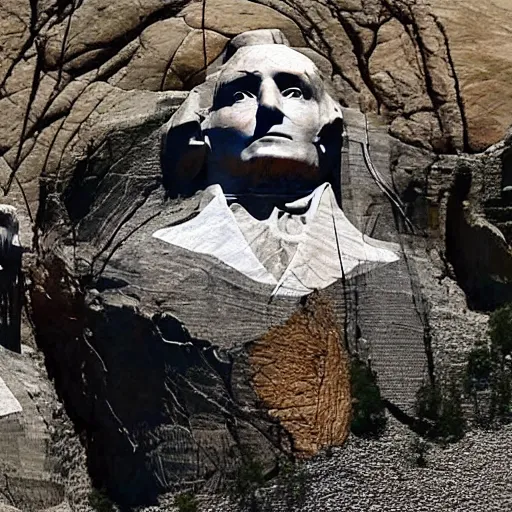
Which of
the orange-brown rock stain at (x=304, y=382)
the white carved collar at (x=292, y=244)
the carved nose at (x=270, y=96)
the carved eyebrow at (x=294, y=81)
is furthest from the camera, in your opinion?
the carved eyebrow at (x=294, y=81)

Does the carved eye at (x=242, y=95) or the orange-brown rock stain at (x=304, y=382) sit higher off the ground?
the carved eye at (x=242, y=95)

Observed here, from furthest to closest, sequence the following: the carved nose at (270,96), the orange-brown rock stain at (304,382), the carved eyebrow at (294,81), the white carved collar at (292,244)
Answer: the carved eyebrow at (294,81), the carved nose at (270,96), the white carved collar at (292,244), the orange-brown rock stain at (304,382)

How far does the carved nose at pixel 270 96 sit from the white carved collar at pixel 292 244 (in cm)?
42

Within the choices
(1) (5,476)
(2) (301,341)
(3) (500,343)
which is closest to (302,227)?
(2) (301,341)

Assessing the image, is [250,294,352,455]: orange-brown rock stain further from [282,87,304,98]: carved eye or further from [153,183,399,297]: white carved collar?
[282,87,304,98]: carved eye

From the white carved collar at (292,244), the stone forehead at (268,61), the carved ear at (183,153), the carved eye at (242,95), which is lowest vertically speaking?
the white carved collar at (292,244)

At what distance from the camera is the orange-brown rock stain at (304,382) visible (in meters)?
7.02

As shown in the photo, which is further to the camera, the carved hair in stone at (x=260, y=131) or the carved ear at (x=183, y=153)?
the carved ear at (x=183, y=153)

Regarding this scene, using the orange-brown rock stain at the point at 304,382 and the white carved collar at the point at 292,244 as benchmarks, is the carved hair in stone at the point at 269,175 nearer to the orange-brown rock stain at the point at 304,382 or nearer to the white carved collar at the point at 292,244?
the white carved collar at the point at 292,244

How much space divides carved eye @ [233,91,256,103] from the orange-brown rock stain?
106 cm

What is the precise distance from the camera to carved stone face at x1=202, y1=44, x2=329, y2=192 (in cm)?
741

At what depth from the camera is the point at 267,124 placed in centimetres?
741

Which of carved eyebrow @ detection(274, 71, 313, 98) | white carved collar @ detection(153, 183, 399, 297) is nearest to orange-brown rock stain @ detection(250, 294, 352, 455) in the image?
white carved collar @ detection(153, 183, 399, 297)

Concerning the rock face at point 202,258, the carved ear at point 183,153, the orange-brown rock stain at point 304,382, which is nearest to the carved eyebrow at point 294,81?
the rock face at point 202,258
